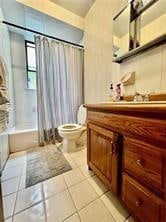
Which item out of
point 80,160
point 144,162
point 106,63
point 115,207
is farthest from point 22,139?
point 144,162

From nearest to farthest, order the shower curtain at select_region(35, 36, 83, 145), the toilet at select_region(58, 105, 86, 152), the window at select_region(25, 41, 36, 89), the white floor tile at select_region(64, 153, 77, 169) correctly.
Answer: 1. the white floor tile at select_region(64, 153, 77, 169)
2. the toilet at select_region(58, 105, 86, 152)
3. the shower curtain at select_region(35, 36, 83, 145)
4. the window at select_region(25, 41, 36, 89)

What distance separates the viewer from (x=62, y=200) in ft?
3.37

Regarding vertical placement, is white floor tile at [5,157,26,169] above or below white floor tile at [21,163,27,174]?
above

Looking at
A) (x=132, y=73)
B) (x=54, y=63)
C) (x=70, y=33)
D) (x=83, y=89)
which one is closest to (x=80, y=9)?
(x=70, y=33)

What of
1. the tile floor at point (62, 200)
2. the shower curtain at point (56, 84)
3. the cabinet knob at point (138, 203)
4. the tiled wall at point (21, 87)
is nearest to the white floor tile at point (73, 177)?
the tile floor at point (62, 200)

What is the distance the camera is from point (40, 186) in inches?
47.1

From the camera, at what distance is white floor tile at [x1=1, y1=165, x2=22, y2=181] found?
4.42ft

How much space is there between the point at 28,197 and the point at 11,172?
1.74 ft

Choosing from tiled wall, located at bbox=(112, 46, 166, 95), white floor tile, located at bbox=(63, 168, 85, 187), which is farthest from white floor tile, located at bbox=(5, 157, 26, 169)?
tiled wall, located at bbox=(112, 46, 166, 95)

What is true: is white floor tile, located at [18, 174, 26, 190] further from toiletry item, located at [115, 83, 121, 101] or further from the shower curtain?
toiletry item, located at [115, 83, 121, 101]

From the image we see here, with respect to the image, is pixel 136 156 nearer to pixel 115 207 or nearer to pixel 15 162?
pixel 115 207

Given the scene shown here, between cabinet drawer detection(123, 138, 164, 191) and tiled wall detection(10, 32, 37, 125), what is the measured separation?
239 cm

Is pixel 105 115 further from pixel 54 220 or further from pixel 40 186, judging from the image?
pixel 40 186

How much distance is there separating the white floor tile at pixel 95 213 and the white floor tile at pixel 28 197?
1.31 ft
